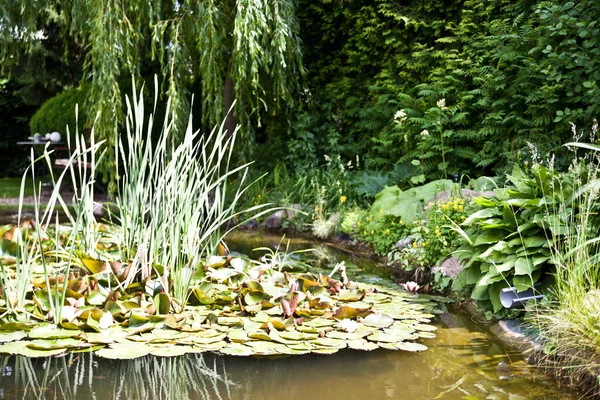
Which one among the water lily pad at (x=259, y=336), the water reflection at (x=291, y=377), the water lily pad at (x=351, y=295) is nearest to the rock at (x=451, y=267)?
the water lily pad at (x=351, y=295)

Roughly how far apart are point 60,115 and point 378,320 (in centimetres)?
816

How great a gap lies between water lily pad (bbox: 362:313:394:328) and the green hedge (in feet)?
23.7

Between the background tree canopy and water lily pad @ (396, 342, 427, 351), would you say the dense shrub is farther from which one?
water lily pad @ (396, 342, 427, 351)

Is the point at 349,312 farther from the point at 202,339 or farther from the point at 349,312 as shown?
the point at 202,339

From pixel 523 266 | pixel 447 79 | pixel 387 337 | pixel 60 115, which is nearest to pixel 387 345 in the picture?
pixel 387 337

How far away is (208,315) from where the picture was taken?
310cm

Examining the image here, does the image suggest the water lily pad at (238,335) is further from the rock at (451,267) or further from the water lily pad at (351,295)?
the rock at (451,267)

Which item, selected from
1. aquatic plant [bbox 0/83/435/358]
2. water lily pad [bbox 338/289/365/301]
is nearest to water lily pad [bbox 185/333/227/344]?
aquatic plant [bbox 0/83/435/358]

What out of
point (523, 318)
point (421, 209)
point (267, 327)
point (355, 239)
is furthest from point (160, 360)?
point (355, 239)

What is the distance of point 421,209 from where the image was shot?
4832 millimetres

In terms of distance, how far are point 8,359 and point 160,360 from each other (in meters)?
0.66

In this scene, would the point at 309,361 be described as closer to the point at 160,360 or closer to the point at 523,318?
the point at 160,360

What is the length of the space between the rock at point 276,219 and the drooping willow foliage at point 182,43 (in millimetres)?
816

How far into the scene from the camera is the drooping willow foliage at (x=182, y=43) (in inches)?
230
